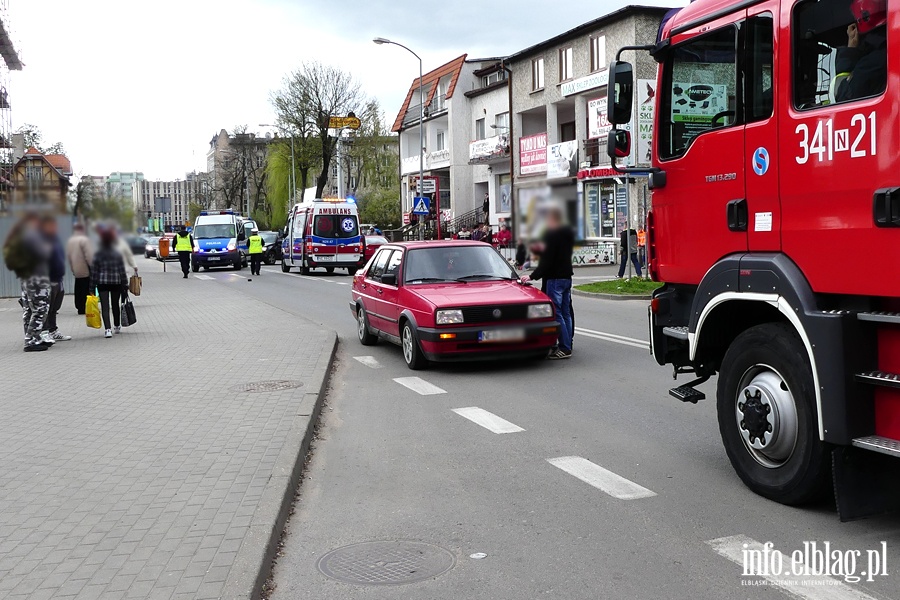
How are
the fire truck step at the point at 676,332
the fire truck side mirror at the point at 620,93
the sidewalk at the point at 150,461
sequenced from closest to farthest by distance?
1. the sidewalk at the point at 150,461
2. the fire truck side mirror at the point at 620,93
3. the fire truck step at the point at 676,332

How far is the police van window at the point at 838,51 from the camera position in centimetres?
435

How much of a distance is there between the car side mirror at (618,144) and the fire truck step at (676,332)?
1.73 meters

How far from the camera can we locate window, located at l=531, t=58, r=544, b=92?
14.0 ft

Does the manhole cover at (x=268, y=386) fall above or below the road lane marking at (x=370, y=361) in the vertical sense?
above

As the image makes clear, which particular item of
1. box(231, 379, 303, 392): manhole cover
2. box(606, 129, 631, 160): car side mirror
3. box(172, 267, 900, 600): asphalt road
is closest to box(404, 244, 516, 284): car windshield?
box(172, 267, 900, 600): asphalt road

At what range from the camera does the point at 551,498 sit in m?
5.92

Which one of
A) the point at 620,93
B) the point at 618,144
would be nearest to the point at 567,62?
the point at 620,93

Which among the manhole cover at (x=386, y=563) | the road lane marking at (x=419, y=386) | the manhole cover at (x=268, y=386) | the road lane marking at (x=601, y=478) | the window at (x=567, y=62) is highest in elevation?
the window at (x=567, y=62)

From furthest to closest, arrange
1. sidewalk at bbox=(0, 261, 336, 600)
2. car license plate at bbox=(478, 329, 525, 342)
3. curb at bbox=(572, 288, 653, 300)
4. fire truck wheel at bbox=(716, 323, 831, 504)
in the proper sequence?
curb at bbox=(572, 288, 653, 300) → car license plate at bbox=(478, 329, 525, 342) → fire truck wheel at bbox=(716, 323, 831, 504) → sidewalk at bbox=(0, 261, 336, 600)

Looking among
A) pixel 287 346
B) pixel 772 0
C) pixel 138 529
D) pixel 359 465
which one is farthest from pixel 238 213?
pixel 287 346

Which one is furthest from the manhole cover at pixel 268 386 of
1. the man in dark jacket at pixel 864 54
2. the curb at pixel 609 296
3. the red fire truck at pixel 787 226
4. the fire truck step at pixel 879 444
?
the curb at pixel 609 296

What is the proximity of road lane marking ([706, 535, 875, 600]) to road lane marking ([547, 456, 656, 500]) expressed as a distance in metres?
1.10

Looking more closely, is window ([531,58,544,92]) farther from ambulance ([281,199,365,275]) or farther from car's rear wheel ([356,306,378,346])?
ambulance ([281,199,365,275])

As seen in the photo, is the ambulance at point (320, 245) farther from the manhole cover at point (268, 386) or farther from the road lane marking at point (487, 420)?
the road lane marking at point (487, 420)
